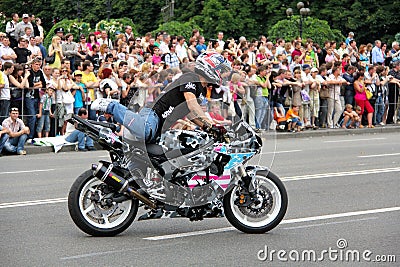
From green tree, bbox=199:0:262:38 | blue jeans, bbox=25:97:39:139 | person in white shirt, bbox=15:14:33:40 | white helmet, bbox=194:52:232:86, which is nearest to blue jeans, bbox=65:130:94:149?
blue jeans, bbox=25:97:39:139

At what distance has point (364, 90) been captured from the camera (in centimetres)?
2705

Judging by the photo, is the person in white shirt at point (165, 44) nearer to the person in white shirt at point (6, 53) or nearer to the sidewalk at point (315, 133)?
the sidewalk at point (315, 133)

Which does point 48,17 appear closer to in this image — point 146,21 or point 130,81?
point 146,21

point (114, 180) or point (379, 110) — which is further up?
point (114, 180)

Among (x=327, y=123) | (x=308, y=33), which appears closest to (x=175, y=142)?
(x=327, y=123)

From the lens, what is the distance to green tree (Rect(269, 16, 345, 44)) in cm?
3612

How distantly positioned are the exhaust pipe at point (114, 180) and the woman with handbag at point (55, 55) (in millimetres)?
13878

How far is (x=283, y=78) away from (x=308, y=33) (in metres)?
11.7

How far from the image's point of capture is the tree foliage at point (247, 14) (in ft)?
145

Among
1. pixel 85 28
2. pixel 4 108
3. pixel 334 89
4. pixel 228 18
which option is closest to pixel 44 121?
pixel 4 108

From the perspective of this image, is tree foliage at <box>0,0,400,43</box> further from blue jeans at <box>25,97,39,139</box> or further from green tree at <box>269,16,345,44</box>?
blue jeans at <box>25,97,39,139</box>

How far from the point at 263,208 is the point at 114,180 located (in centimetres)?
169

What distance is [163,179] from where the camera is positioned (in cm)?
948

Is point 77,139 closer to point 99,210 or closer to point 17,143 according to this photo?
point 17,143
